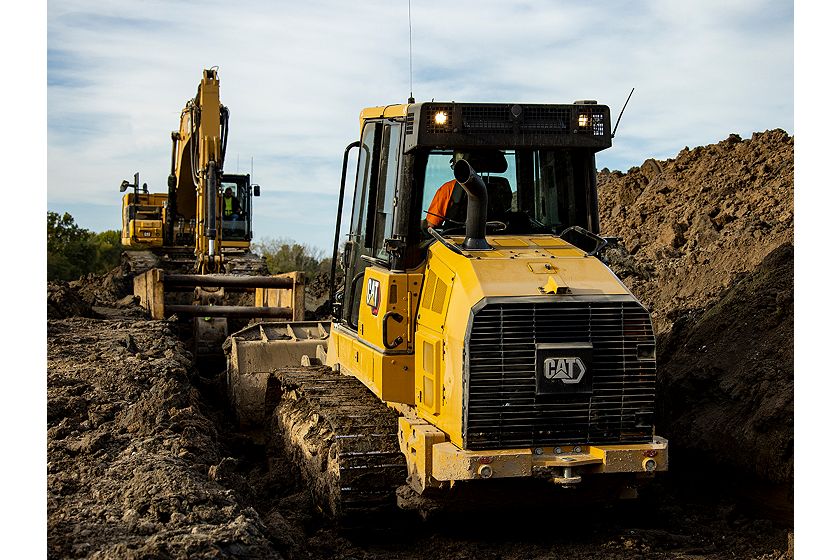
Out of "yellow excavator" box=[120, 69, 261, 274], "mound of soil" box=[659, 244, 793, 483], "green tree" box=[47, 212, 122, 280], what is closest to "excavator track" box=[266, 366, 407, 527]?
"mound of soil" box=[659, 244, 793, 483]

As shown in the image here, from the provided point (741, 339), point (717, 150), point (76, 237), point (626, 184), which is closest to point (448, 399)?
point (741, 339)

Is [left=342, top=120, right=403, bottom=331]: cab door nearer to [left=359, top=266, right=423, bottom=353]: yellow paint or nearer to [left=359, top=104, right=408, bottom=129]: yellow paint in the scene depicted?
[left=359, top=104, right=408, bottom=129]: yellow paint

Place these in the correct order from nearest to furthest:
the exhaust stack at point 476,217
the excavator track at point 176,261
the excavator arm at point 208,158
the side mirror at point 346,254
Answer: the exhaust stack at point 476,217
the side mirror at point 346,254
the excavator arm at point 208,158
the excavator track at point 176,261

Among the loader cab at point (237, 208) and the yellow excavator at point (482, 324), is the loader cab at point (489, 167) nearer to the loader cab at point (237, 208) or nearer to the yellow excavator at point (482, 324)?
the yellow excavator at point (482, 324)

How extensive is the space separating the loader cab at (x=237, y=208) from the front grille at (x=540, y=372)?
17.5m

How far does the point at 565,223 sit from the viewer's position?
7.33 metres

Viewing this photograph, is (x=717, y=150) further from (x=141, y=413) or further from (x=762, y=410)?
(x=141, y=413)

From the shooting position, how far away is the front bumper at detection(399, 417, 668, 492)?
6.17 metres

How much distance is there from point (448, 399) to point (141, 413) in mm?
3245

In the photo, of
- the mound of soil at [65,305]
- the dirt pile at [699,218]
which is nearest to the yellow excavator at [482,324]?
the dirt pile at [699,218]

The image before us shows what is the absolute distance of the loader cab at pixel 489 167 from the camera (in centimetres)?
682

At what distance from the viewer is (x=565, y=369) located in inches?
245

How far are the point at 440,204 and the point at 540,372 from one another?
1.47 meters

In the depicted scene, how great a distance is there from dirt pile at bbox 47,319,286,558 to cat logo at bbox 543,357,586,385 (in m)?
1.93
